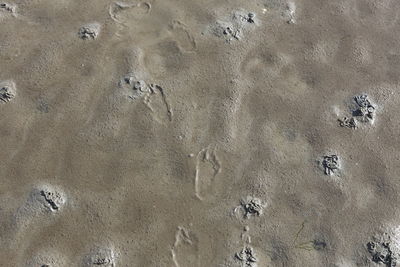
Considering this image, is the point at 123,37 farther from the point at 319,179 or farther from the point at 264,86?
the point at 319,179

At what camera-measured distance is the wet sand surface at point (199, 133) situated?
5859mm

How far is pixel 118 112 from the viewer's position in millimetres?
6523

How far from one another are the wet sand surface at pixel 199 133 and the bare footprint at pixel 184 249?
0.06ft

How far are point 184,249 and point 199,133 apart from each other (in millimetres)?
1683

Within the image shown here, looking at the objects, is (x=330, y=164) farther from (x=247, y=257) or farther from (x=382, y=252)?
(x=247, y=257)

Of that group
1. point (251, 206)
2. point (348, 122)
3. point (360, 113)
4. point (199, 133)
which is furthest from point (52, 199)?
point (360, 113)

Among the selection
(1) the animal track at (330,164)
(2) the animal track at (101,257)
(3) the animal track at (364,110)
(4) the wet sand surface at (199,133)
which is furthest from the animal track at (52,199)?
(3) the animal track at (364,110)

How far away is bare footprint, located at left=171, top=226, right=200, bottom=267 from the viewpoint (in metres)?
5.71

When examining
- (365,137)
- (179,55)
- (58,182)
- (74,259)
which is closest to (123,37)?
(179,55)

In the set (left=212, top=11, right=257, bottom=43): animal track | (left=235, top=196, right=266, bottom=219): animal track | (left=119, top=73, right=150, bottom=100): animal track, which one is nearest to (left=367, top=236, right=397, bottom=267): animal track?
(left=235, top=196, right=266, bottom=219): animal track

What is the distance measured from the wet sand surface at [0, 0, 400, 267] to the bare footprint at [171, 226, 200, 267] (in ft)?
0.06

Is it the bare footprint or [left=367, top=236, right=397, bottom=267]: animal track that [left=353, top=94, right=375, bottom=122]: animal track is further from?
the bare footprint

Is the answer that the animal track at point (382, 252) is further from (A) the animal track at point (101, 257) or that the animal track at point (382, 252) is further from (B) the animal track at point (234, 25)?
(B) the animal track at point (234, 25)

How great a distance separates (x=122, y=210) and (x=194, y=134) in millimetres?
1500
